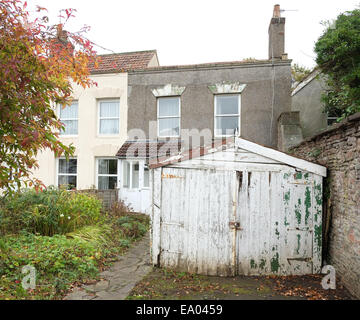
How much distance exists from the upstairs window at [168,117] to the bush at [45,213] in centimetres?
548

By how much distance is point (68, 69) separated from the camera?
3.61 metres

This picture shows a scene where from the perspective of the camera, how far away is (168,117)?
12312 millimetres

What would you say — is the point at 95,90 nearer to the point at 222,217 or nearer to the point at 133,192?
the point at 133,192

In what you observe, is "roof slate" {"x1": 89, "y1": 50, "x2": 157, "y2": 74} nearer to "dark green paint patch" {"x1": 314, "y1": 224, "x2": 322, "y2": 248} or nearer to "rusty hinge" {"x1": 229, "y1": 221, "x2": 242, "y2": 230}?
"rusty hinge" {"x1": 229, "y1": 221, "x2": 242, "y2": 230}

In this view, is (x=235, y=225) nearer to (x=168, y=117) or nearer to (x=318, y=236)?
(x=318, y=236)

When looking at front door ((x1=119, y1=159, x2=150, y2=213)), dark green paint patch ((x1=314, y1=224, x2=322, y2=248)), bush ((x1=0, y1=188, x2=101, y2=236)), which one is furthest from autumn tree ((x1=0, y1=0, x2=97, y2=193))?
front door ((x1=119, y1=159, x2=150, y2=213))

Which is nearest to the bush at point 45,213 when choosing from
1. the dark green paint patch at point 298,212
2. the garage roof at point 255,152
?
the garage roof at point 255,152

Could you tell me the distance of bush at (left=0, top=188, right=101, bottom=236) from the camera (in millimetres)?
6922

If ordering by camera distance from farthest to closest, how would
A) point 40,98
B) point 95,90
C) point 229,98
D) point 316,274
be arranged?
point 95,90 → point 229,98 → point 316,274 → point 40,98

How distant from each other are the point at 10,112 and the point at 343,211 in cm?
570

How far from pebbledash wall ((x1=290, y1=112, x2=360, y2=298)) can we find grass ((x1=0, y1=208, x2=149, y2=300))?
4975mm

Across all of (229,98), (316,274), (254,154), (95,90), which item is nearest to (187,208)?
(254,154)
